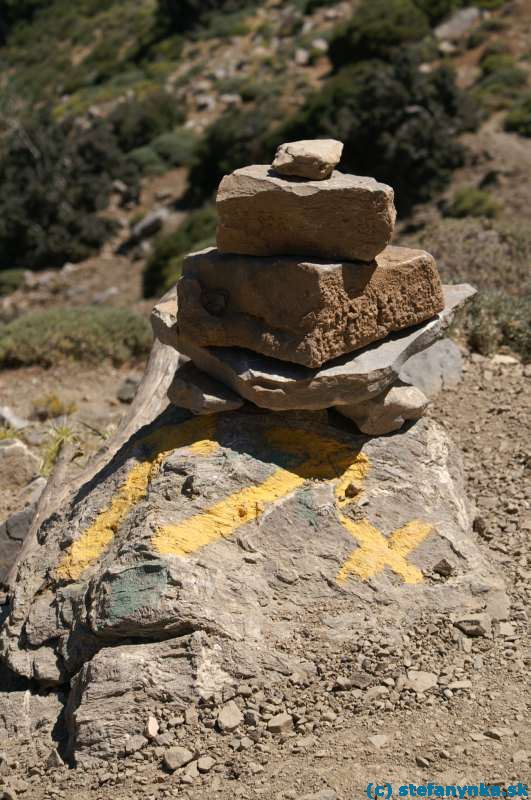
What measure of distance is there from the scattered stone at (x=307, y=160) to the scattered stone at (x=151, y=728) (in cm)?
341

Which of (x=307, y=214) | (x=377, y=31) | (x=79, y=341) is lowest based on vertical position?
(x=377, y=31)

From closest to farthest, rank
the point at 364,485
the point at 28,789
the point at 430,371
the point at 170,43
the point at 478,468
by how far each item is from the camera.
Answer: the point at 28,789
the point at 364,485
the point at 478,468
the point at 430,371
the point at 170,43

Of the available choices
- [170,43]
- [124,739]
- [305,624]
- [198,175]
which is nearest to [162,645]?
[124,739]

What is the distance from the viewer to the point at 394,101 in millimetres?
23281

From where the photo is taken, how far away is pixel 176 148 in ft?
99.6

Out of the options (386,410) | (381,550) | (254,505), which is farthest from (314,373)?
(381,550)

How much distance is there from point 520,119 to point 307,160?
20.5 meters

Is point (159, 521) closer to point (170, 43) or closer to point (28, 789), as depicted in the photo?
point (28, 789)

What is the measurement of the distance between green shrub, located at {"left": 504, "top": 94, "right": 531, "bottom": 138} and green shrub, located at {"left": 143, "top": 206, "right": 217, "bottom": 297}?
28.4 feet

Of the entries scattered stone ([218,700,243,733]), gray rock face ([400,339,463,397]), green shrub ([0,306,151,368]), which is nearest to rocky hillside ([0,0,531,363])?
gray rock face ([400,339,463,397])

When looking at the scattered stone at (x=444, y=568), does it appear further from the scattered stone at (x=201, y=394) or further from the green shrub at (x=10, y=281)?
the green shrub at (x=10, y=281)

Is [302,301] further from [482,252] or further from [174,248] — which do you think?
[174,248]

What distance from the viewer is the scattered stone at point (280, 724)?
5.02 meters

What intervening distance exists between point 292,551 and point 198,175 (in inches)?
939
